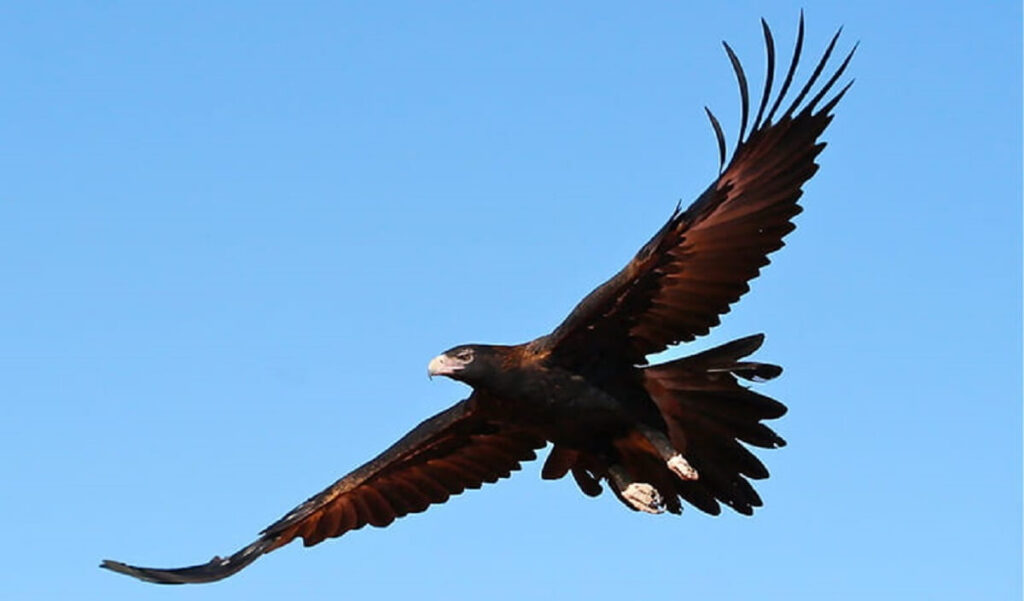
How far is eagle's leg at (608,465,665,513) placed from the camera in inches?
448

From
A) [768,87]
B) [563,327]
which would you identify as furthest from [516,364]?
[768,87]

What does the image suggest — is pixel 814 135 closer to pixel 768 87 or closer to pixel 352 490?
pixel 768 87

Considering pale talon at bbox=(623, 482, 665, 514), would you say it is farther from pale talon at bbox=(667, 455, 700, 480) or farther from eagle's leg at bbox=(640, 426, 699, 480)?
pale talon at bbox=(667, 455, 700, 480)

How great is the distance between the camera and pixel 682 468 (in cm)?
1099

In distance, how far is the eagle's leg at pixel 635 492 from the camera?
11375 millimetres

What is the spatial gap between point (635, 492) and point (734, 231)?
1.64 metres

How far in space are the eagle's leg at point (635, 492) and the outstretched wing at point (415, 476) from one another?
90 centimetres

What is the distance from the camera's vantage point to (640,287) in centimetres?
1082

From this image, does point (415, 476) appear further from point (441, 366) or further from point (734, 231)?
point (734, 231)

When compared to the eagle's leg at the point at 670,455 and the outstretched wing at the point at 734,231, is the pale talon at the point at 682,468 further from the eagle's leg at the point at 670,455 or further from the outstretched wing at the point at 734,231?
the outstretched wing at the point at 734,231

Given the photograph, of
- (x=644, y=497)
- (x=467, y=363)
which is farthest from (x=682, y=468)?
(x=467, y=363)

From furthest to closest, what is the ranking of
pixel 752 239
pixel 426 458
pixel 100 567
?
pixel 426 458 < pixel 752 239 < pixel 100 567

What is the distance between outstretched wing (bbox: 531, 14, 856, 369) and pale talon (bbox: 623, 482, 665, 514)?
969mm

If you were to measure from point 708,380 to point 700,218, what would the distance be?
925mm
